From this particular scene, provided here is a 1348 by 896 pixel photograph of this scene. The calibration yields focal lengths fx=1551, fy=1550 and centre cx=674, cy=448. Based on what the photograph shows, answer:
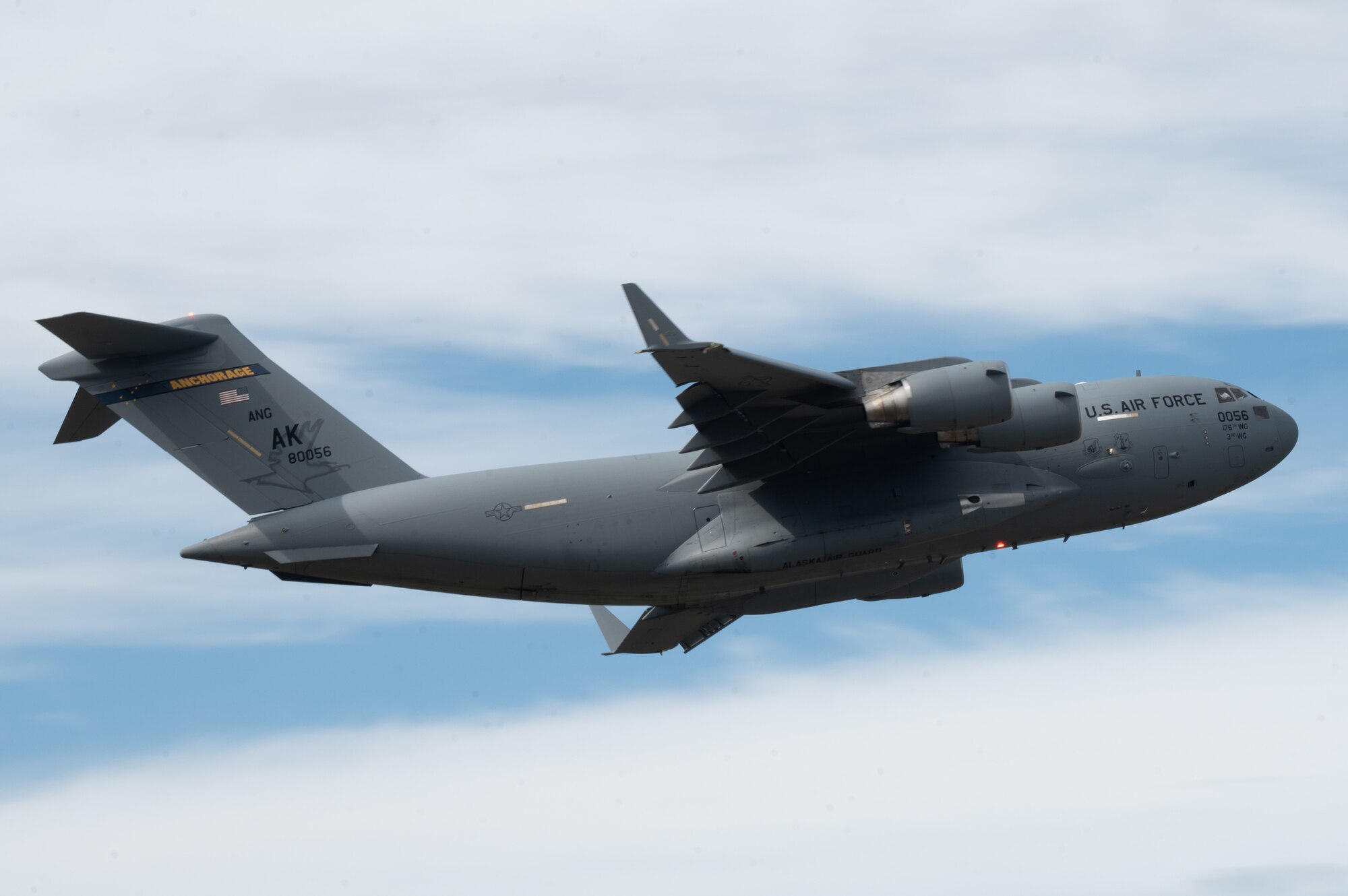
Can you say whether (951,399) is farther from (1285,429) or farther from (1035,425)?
(1285,429)

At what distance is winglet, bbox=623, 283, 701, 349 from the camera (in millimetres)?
15789

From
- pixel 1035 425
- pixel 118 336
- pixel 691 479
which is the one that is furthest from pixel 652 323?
pixel 118 336

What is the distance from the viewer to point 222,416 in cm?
1972

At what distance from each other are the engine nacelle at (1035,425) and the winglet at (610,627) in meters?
6.47

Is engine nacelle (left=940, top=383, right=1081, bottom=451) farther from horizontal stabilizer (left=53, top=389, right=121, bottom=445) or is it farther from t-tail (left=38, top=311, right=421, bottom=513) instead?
horizontal stabilizer (left=53, top=389, right=121, bottom=445)

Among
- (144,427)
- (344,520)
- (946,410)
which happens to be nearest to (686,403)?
(946,410)

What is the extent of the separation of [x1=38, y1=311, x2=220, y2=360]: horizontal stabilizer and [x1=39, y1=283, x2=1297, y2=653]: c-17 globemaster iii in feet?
0.09

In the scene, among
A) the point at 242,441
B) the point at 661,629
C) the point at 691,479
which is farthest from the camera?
the point at 661,629

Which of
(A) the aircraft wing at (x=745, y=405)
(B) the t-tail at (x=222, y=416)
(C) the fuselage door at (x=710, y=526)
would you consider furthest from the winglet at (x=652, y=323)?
(B) the t-tail at (x=222, y=416)

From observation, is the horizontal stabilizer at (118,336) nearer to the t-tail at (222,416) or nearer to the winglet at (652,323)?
the t-tail at (222,416)

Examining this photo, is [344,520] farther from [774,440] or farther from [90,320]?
[774,440]

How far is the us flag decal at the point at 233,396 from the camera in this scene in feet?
64.8

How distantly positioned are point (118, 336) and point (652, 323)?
7.25m

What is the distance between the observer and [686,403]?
58.0 feet
